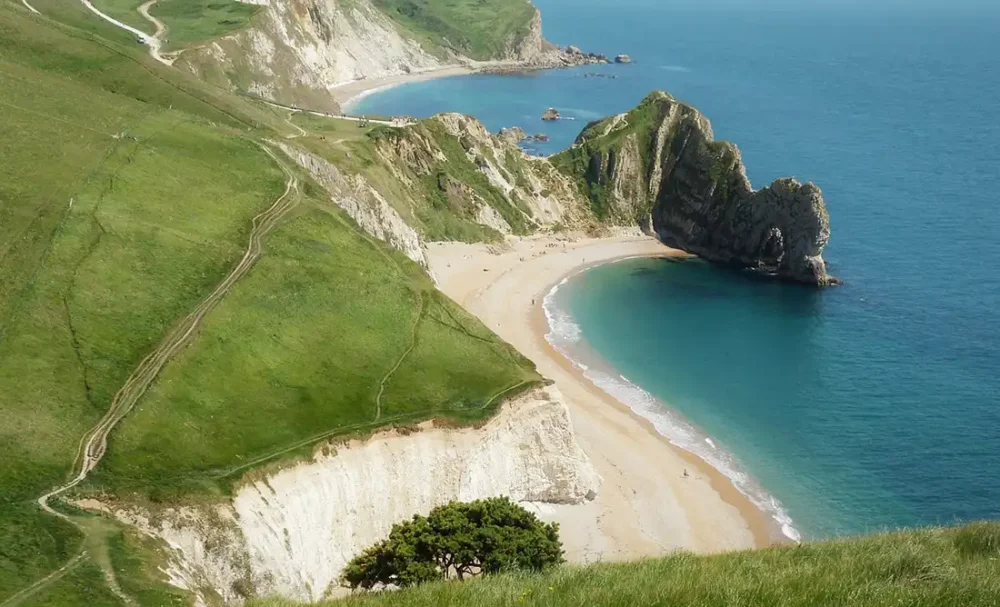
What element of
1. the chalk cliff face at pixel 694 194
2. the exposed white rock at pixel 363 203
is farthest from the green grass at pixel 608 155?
the exposed white rock at pixel 363 203

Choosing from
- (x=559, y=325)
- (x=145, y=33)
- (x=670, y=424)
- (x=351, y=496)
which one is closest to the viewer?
(x=351, y=496)

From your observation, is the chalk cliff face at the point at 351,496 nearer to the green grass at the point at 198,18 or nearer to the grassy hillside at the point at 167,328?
the grassy hillside at the point at 167,328

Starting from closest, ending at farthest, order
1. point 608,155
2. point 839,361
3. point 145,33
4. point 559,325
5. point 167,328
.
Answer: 1. point 167,328
2. point 839,361
3. point 559,325
4. point 608,155
5. point 145,33

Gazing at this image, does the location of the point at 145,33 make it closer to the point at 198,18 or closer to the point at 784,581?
the point at 198,18

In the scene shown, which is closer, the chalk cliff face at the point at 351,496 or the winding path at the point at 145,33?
the chalk cliff face at the point at 351,496

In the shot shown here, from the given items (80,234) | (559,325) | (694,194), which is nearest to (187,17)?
(694,194)

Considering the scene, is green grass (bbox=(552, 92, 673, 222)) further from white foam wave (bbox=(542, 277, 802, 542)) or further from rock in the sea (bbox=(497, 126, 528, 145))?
white foam wave (bbox=(542, 277, 802, 542))

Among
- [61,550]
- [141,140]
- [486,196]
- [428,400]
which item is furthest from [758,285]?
[61,550]
